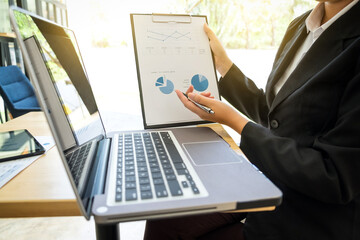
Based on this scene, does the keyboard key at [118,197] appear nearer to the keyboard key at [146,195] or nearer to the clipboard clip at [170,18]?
the keyboard key at [146,195]

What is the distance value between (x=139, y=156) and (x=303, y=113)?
431mm

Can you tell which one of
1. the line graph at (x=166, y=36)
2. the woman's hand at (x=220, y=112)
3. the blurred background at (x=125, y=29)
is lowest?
the woman's hand at (x=220, y=112)

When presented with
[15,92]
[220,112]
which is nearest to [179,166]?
[220,112]

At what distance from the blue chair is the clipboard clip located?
1.51 meters

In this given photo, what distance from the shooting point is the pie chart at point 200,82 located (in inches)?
35.6

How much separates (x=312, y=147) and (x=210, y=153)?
25 centimetres

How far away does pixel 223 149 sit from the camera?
0.64 metres

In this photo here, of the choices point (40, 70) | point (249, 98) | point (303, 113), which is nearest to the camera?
point (40, 70)

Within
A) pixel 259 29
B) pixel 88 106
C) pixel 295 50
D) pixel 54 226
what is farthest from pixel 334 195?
pixel 259 29

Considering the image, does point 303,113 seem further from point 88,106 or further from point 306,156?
point 88,106

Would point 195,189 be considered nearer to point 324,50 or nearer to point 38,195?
point 38,195

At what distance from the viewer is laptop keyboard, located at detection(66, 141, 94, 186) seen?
0.40 m

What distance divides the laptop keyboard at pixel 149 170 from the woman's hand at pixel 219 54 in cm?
43

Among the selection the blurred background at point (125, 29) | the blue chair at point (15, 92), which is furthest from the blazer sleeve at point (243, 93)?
the blurred background at point (125, 29)
